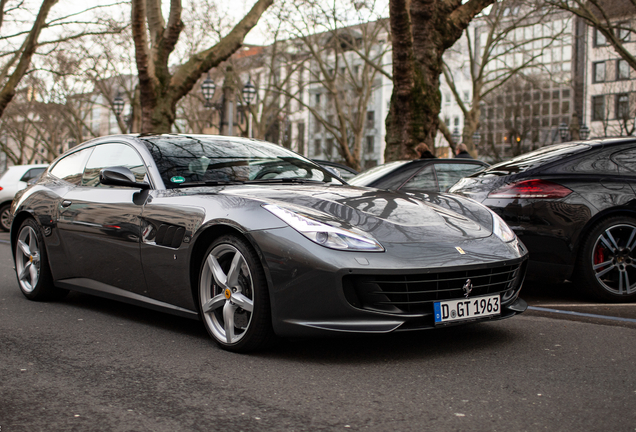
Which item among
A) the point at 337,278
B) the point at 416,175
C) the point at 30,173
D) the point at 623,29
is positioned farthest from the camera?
the point at 623,29

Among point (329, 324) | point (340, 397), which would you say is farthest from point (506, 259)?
point (340, 397)

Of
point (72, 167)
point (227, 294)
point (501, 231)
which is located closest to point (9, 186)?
point (72, 167)

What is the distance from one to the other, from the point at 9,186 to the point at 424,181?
34.2 feet

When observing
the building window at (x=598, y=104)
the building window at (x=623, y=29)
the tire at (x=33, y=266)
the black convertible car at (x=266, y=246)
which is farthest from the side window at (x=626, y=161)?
the building window at (x=598, y=104)

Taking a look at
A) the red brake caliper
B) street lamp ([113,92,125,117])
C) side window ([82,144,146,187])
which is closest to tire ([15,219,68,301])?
side window ([82,144,146,187])

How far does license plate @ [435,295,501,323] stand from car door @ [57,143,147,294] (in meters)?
2.01

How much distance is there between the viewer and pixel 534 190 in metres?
5.92

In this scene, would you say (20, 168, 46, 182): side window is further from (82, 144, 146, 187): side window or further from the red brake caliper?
the red brake caliper

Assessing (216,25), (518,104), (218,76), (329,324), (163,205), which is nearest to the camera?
(329,324)

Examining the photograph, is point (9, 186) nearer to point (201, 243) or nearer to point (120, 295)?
point (120, 295)

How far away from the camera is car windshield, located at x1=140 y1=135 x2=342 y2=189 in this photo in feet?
16.0

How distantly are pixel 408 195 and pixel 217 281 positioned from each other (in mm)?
1476

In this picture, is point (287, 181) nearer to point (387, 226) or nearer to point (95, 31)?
point (387, 226)

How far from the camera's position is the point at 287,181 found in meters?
5.02
